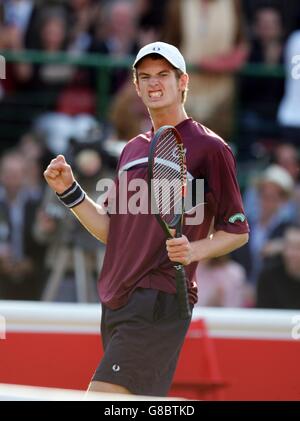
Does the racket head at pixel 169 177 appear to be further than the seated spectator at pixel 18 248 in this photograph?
No

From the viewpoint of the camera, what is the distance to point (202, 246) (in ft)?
16.7

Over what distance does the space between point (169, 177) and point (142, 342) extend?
731 mm

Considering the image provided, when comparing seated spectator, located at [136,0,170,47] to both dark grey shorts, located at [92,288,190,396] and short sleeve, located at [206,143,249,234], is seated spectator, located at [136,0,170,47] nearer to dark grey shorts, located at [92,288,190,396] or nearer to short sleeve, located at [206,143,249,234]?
short sleeve, located at [206,143,249,234]

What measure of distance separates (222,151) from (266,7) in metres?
6.08

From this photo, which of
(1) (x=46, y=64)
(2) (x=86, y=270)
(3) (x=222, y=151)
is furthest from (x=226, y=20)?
(3) (x=222, y=151)

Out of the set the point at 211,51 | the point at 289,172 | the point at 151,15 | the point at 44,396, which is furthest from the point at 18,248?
the point at 44,396

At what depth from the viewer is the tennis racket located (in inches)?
196

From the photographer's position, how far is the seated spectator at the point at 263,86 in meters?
10.5

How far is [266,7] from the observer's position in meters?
11.0

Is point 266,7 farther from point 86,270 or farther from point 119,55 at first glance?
point 86,270

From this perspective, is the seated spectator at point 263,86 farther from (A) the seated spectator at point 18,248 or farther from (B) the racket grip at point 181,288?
(B) the racket grip at point 181,288

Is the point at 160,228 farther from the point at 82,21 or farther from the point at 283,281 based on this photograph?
the point at 82,21

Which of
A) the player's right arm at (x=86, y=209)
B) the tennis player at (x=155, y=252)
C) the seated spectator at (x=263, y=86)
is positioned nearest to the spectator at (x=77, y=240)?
the seated spectator at (x=263, y=86)

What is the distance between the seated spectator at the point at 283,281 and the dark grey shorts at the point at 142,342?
138 inches
